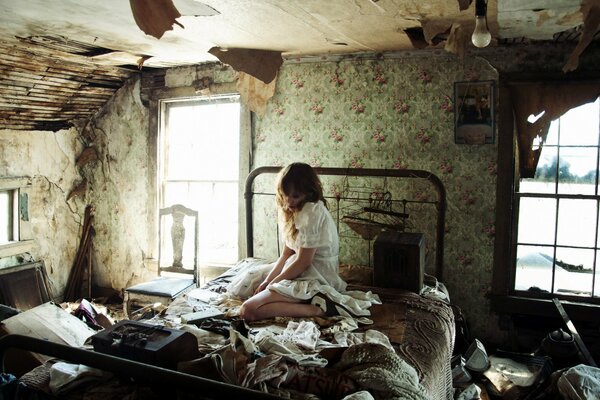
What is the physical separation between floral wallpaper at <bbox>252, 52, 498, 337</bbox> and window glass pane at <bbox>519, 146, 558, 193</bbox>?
0.33m

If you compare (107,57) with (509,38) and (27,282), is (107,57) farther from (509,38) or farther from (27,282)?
(509,38)

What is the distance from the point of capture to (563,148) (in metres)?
3.66

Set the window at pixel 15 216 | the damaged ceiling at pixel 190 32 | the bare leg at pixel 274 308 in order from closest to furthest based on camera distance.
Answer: the damaged ceiling at pixel 190 32
the bare leg at pixel 274 308
the window at pixel 15 216

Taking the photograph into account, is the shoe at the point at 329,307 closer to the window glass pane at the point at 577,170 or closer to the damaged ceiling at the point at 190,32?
the damaged ceiling at the point at 190,32

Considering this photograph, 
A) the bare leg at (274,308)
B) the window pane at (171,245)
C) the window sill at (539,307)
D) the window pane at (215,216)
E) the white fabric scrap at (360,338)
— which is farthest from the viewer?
the window pane at (171,245)

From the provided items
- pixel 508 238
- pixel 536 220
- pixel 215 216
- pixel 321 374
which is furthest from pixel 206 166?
pixel 321 374

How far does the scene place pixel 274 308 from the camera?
2.93m

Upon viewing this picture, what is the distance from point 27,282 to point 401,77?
13.8ft

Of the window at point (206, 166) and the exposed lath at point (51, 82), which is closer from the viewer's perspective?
the exposed lath at point (51, 82)

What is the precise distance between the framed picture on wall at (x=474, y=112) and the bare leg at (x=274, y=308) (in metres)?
2.00

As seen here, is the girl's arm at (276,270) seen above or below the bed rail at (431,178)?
below

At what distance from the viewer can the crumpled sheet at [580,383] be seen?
266cm

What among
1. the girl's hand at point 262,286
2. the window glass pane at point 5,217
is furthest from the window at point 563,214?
the window glass pane at point 5,217

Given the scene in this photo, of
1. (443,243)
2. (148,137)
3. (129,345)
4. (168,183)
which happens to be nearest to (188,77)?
(148,137)
